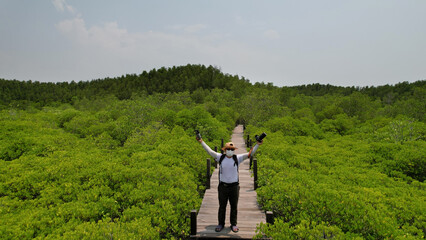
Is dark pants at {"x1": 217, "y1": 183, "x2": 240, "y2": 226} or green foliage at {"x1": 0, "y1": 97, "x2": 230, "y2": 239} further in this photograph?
green foliage at {"x1": 0, "y1": 97, "x2": 230, "y2": 239}

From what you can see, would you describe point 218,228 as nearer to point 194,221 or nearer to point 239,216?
point 194,221

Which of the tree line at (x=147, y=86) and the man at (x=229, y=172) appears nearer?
the man at (x=229, y=172)

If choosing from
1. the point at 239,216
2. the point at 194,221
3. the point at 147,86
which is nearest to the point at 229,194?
the point at 194,221

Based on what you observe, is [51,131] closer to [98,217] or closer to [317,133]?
[98,217]

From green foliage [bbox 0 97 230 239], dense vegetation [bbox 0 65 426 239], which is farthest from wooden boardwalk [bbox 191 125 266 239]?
green foliage [bbox 0 97 230 239]

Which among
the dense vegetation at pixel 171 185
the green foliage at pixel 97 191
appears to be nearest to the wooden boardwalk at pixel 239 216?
the dense vegetation at pixel 171 185

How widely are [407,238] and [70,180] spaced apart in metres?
13.0

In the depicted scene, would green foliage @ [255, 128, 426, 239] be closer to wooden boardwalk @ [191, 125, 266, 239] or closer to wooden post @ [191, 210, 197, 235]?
wooden boardwalk @ [191, 125, 266, 239]

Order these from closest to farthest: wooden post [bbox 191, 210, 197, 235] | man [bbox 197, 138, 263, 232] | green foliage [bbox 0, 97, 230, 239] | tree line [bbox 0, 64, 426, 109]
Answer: man [bbox 197, 138, 263, 232] < wooden post [bbox 191, 210, 197, 235] < green foliage [bbox 0, 97, 230, 239] < tree line [bbox 0, 64, 426, 109]

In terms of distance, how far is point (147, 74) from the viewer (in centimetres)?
12244

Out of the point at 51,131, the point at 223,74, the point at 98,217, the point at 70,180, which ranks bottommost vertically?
the point at 98,217

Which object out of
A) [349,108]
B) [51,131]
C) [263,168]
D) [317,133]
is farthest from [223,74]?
[263,168]

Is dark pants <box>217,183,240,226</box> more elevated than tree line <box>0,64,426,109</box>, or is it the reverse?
tree line <box>0,64,426,109</box>

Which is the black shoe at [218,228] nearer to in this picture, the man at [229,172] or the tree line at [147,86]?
the man at [229,172]
